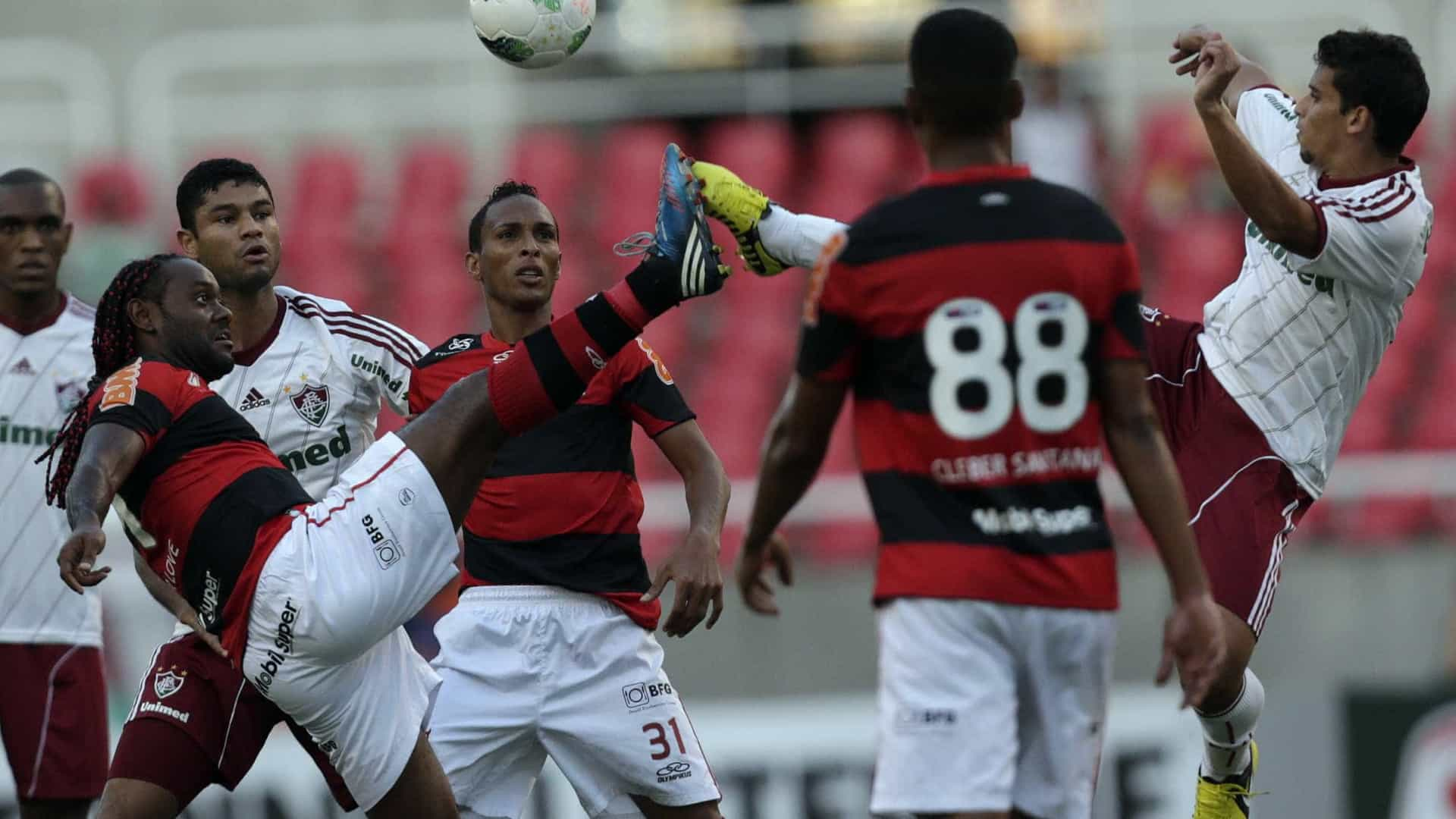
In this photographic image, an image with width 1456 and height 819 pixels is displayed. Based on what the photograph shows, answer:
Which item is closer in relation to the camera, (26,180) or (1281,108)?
(1281,108)

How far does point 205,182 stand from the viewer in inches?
256

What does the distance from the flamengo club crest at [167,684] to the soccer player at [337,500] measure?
35cm

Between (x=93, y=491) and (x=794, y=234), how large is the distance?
2.13 meters

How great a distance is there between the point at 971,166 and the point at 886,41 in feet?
34.9

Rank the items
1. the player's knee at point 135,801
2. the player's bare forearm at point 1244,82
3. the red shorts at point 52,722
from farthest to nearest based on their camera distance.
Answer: the red shorts at point 52,722
the player's bare forearm at point 1244,82
the player's knee at point 135,801

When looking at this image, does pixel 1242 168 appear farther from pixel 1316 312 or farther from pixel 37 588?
pixel 37 588

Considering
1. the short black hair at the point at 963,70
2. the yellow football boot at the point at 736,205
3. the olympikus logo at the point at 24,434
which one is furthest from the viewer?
the olympikus logo at the point at 24,434

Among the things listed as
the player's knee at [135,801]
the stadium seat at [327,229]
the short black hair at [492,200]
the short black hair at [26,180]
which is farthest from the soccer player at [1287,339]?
the stadium seat at [327,229]

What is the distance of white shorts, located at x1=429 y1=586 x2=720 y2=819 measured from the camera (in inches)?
239

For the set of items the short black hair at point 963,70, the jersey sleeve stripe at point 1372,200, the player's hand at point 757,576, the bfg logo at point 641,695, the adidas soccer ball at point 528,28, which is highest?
the adidas soccer ball at point 528,28

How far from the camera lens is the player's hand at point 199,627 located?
18.0 feet

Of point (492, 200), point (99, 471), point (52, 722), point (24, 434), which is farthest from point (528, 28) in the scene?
point (52, 722)

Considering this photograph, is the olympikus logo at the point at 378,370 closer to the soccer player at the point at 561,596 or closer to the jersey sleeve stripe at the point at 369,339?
the jersey sleeve stripe at the point at 369,339

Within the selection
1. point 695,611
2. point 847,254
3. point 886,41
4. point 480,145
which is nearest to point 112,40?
Answer: point 480,145
